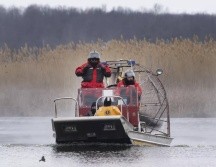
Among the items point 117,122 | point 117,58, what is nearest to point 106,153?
point 117,122

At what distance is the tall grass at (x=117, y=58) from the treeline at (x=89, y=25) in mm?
31503

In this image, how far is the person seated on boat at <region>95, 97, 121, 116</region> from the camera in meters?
24.6

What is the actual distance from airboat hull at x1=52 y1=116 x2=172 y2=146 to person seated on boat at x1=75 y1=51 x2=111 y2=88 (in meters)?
1.61

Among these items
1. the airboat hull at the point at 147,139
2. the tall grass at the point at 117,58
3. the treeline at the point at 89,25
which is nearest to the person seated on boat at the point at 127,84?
the airboat hull at the point at 147,139

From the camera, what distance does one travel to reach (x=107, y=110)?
24656 mm

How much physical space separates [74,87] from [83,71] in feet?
44.2

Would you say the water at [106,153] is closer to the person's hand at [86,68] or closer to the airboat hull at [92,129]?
the airboat hull at [92,129]

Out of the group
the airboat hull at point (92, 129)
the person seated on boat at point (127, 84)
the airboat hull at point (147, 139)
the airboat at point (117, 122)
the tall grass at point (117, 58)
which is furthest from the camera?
the tall grass at point (117, 58)

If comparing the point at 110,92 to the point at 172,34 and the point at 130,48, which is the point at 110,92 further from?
the point at 172,34

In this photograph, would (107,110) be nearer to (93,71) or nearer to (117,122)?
(117,122)

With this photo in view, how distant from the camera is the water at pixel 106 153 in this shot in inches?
860

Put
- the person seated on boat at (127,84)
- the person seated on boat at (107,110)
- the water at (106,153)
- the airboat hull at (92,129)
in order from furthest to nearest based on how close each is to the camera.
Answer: the person seated on boat at (127,84), the person seated on boat at (107,110), the airboat hull at (92,129), the water at (106,153)

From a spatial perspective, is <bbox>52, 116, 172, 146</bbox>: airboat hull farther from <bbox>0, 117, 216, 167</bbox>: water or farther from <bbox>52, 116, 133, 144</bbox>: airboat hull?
<bbox>0, 117, 216, 167</bbox>: water

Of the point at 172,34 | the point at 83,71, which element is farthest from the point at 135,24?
the point at 83,71
